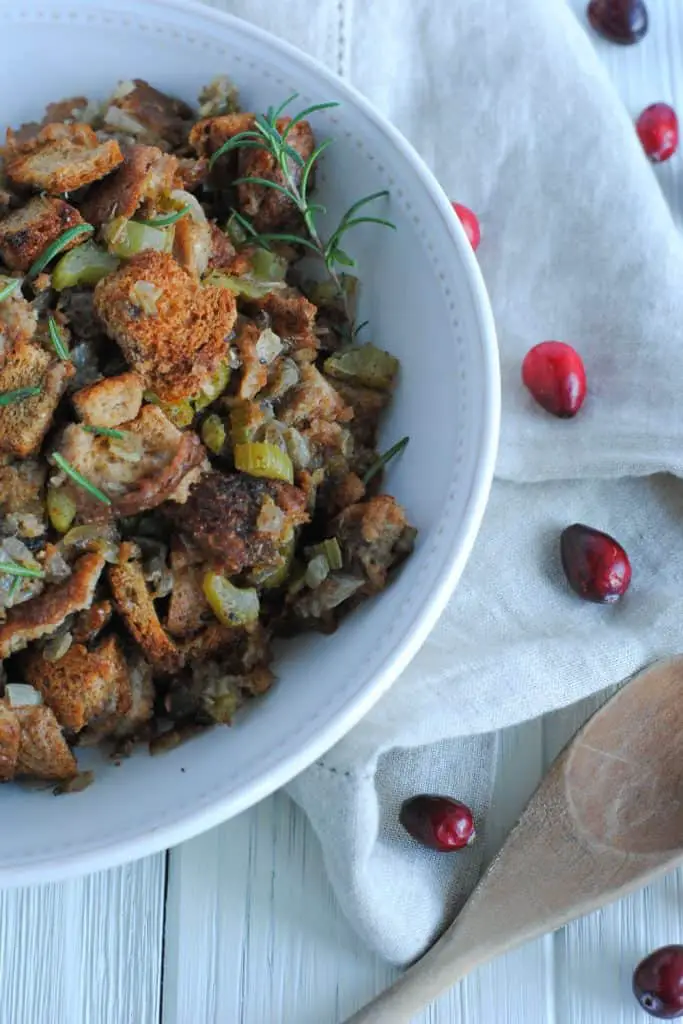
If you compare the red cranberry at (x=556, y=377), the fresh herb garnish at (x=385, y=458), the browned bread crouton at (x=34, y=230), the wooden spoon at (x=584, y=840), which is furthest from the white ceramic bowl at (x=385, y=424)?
the wooden spoon at (x=584, y=840)

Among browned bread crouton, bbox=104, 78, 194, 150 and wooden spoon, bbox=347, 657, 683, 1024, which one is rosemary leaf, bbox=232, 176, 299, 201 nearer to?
browned bread crouton, bbox=104, 78, 194, 150

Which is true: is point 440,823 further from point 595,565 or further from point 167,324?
point 167,324

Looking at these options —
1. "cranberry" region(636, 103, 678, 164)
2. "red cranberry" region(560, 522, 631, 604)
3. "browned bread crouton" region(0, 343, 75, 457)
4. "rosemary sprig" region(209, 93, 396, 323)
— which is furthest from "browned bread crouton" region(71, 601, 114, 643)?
"cranberry" region(636, 103, 678, 164)

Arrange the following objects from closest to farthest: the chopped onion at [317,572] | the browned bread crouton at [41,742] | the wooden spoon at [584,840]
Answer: the browned bread crouton at [41,742] < the chopped onion at [317,572] < the wooden spoon at [584,840]

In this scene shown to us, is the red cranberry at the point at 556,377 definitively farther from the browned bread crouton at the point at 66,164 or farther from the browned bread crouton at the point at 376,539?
the browned bread crouton at the point at 66,164

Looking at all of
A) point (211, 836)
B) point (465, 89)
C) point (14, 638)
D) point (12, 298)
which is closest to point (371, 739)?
point (211, 836)

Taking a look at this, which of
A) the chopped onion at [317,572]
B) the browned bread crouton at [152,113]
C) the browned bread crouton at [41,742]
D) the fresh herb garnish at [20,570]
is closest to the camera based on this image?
the fresh herb garnish at [20,570]
